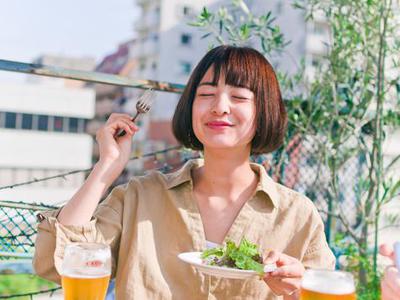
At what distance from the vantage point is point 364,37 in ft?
10.1

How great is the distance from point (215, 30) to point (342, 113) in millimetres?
758

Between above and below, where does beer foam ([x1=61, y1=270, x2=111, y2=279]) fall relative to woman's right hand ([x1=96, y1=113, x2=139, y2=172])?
below

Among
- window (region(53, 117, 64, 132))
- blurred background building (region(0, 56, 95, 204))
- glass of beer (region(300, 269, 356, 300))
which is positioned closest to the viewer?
glass of beer (region(300, 269, 356, 300))

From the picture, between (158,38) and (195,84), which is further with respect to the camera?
(158,38)

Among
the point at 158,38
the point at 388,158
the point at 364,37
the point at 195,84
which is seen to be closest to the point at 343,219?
the point at 388,158

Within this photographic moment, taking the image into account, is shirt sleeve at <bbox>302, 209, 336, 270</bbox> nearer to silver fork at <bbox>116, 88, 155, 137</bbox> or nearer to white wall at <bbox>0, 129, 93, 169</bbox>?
silver fork at <bbox>116, 88, 155, 137</bbox>

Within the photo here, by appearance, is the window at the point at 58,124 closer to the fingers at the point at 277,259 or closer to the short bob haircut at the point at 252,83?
the short bob haircut at the point at 252,83

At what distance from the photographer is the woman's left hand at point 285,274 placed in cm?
127

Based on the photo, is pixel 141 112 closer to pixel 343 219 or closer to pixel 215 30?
pixel 215 30

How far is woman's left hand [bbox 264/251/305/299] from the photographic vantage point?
1270 mm

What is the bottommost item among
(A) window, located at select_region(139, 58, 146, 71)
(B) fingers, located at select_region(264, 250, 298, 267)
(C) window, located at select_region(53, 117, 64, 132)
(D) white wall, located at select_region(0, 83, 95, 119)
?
(C) window, located at select_region(53, 117, 64, 132)

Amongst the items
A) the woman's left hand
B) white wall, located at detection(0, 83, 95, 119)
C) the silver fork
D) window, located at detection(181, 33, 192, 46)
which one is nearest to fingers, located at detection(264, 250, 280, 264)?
the woman's left hand

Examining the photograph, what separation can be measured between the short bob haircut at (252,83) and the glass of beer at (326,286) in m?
0.64

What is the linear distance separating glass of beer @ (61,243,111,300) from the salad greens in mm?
266
